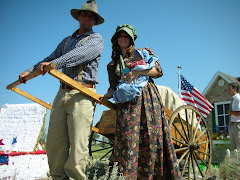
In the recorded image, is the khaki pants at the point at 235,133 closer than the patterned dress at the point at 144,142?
No

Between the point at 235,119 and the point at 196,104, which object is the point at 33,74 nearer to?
the point at 235,119

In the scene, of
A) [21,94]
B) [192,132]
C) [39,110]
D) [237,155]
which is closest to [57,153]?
[21,94]

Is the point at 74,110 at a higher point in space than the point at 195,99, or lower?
lower

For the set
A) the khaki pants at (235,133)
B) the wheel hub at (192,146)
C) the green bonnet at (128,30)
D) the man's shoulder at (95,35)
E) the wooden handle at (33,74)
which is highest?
the green bonnet at (128,30)

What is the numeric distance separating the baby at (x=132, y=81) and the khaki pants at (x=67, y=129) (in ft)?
1.17

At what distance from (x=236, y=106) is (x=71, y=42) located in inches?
179

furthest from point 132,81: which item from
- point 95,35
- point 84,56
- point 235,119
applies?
point 235,119

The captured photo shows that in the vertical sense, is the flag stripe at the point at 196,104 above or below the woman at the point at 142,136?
above

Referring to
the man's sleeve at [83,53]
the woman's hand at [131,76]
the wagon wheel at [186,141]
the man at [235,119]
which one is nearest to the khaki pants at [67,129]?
the man's sleeve at [83,53]

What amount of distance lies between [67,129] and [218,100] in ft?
32.8

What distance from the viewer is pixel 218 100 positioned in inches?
437

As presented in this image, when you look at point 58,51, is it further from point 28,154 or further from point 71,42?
point 28,154

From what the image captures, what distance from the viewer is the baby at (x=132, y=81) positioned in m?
2.54

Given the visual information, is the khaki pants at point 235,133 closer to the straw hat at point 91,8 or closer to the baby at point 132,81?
the baby at point 132,81
